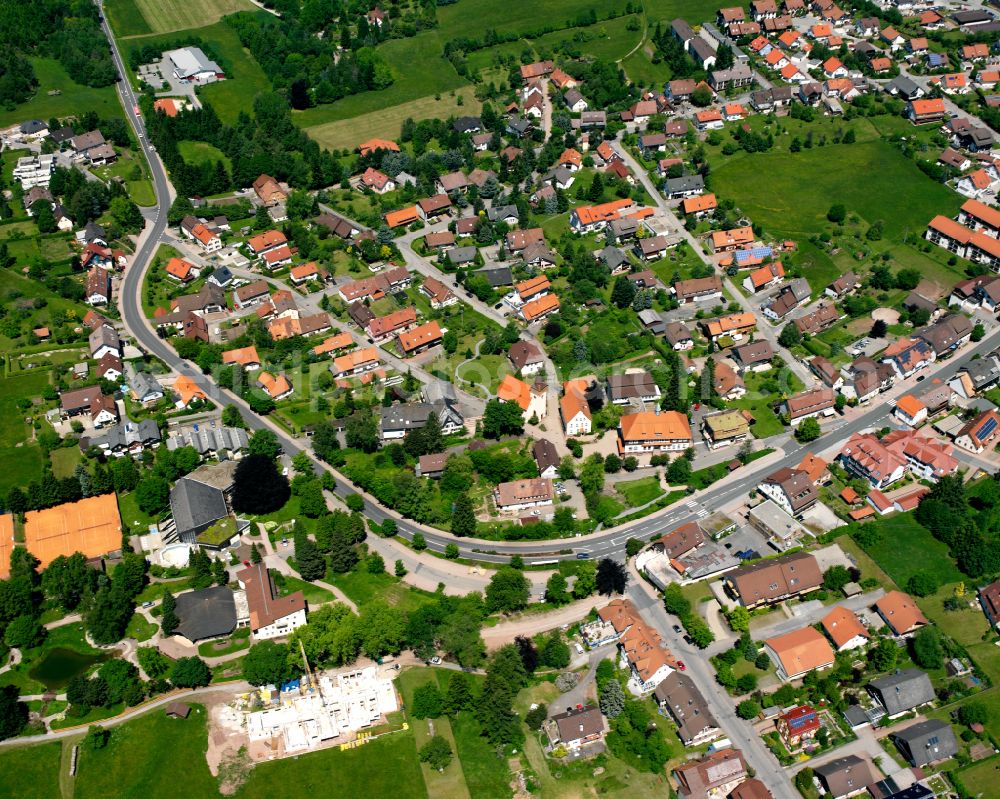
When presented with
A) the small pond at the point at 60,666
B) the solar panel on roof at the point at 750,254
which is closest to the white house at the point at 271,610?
the small pond at the point at 60,666

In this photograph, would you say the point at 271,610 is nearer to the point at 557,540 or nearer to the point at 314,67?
the point at 557,540

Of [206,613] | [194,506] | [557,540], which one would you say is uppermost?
[194,506]

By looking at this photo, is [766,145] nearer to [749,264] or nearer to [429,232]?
[749,264]

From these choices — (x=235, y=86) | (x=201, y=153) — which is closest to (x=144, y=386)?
(x=201, y=153)

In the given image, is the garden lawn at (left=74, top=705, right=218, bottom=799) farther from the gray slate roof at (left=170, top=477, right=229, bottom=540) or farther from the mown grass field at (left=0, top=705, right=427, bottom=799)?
the gray slate roof at (left=170, top=477, right=229, bottom=540)

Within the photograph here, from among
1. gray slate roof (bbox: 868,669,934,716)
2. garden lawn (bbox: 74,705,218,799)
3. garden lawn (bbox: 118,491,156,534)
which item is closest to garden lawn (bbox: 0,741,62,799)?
garden lawn (bbox: 74,705,218,799)
